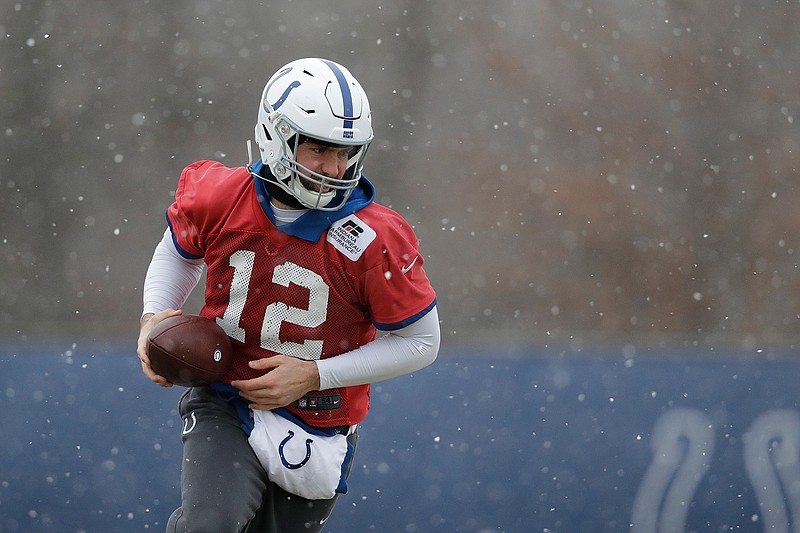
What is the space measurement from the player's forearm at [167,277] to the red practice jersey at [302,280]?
0.15 m

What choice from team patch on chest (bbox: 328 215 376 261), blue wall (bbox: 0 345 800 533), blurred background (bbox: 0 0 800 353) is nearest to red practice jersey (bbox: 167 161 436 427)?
team patch on chest (bbox: 328 215 376 261)

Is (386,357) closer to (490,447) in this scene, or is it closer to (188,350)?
(188,350)

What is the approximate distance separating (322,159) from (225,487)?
715 millimetres

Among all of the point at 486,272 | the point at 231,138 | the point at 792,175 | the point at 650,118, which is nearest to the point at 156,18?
the point at 231,138

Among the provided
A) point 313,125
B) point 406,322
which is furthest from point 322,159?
point 406,322

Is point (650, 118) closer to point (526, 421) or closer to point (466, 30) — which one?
point (466, 30)

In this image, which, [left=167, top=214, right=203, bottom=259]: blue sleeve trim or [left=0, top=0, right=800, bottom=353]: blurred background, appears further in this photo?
[left=0, top=0, right=800, bottom=353]: blurred background

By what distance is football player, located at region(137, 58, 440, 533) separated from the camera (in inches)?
82.7

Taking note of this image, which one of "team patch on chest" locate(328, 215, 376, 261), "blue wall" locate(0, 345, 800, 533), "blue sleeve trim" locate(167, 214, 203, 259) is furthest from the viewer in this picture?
"blue wall" locate(0, 345, 800, 533)

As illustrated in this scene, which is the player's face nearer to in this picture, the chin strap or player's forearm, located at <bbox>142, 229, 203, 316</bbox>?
the chin strap

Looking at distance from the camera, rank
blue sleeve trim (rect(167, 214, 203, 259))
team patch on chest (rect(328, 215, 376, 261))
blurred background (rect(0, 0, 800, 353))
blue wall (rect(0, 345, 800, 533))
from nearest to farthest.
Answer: team patch on chest (rect(328, 215, 376, 261)), blue sleeve trim (rect(167, 214, 203, 259)), blue wall (rect(0, 345, 800, 533)), blurred background (rect(0, 0, 800, 353))

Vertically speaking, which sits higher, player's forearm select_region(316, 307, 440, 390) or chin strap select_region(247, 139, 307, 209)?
chin strap select_region(247, 139, 307, 209)

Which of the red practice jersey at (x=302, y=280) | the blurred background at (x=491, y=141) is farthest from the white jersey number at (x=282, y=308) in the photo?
the blurred background at (x=491, y=141)

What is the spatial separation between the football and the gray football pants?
0.12 meters
